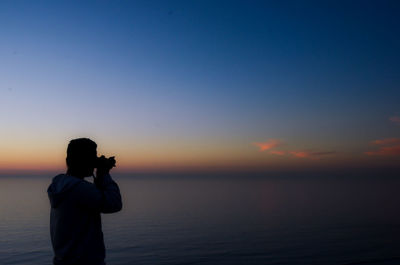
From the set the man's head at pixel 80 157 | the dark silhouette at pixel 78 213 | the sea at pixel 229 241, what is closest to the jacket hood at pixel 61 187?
the dark silhouette at pixel 78 213

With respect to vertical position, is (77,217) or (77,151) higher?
(77,151)

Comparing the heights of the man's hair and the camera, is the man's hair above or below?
above

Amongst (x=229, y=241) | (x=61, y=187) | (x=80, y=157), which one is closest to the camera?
(x=61, y=187)

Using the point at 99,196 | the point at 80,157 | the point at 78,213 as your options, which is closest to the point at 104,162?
the point at 80,157

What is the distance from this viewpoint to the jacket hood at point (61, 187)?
9.43 feet

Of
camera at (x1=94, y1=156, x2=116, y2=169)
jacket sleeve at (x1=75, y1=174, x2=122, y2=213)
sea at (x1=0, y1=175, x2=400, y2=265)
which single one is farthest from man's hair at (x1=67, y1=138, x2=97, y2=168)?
sea at (x1=0, y1=175, x2=400, y2=265)

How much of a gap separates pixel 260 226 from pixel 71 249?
3387cm

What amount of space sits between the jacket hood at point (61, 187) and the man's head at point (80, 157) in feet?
0.49

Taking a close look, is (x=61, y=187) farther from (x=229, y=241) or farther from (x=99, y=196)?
(x=229, y=241)

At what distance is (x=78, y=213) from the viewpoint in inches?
116

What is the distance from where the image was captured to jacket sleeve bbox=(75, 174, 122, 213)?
2873 millimetres

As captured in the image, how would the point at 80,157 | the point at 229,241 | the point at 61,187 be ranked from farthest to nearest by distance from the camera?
the point at 229,241, the point at 80,157, the point at 61,187

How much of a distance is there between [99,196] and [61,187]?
33cm

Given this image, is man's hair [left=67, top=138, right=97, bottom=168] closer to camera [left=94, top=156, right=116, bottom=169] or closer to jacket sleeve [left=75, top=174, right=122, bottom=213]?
camera [left=94, top=156, right=116, bottom=169]
